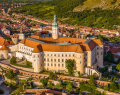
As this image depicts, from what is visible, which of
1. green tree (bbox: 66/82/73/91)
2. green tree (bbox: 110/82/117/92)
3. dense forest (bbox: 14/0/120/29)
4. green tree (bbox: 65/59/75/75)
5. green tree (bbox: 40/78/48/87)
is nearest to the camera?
green tree (bbox: 110/82/117/92)

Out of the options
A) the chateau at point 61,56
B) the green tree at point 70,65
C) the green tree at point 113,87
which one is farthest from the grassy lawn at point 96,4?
the green tree at point 113,87

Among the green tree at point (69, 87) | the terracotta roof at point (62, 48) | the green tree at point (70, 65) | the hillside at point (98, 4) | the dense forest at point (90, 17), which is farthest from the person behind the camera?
the hillside at point (98, 4)

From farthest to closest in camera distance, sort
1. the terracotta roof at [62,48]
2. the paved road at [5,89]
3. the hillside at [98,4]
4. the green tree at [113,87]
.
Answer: the hillside at [98,4]
the terracotta roof at [62,48]
the paved road at [5,89]
the green tree at [113,87]

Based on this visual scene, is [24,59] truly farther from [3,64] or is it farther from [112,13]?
[112,13]

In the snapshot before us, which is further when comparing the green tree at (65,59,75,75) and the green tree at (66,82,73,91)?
the green tree at (65,59,75,75)

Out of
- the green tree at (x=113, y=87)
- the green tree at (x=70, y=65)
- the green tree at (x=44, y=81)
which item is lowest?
the green tree at (x=113, y=87)

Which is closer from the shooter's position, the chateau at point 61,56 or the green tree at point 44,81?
the green tree at point 44,81

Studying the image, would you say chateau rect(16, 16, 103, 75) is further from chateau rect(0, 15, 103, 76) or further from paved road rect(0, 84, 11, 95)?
paved road rect(0, 84, 11, 95)

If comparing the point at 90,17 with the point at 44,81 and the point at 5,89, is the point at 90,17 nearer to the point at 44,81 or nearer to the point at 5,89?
the point at 44,81

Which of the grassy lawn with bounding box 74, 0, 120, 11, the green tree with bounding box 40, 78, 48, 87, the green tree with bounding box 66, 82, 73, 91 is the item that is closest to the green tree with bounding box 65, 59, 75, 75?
the green tree with bounding box 66, 82, 73, 91

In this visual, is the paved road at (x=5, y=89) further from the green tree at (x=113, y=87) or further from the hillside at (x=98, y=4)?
the hillside at (x=98, y=4)
